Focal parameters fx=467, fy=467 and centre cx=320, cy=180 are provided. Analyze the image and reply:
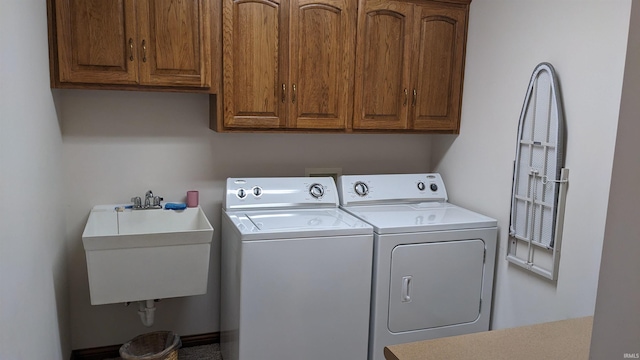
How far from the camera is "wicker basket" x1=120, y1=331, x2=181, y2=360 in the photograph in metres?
2.41

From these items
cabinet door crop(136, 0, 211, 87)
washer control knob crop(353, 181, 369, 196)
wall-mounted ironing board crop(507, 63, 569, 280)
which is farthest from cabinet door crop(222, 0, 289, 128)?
wall-mounted ironing board crop(507, 63, 569, 280)

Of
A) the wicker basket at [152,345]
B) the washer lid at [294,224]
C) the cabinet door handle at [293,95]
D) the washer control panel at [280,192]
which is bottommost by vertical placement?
the wicker basket at [152,345]

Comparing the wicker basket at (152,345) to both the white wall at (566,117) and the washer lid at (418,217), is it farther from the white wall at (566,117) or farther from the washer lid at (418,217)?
the white wall at (566,117)

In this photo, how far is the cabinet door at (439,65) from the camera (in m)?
2.72

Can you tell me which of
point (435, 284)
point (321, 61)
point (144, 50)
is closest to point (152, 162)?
point (144, 50)

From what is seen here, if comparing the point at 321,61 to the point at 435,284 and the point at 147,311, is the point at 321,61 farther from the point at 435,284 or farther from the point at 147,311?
the point at 147,311

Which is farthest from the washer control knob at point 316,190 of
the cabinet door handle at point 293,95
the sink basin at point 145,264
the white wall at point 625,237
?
the white wall at point 625,237

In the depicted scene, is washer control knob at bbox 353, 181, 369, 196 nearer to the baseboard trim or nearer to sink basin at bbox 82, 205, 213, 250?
sink basin at bbox 82, 205, 213, 250

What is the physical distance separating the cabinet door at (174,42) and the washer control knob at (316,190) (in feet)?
2.73

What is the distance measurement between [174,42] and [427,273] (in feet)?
5.65

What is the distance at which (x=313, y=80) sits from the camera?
2551 mm

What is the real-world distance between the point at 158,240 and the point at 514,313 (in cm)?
185

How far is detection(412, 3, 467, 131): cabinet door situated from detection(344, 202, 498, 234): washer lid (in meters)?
0.50

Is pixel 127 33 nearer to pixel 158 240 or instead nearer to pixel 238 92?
pixel 238 92
